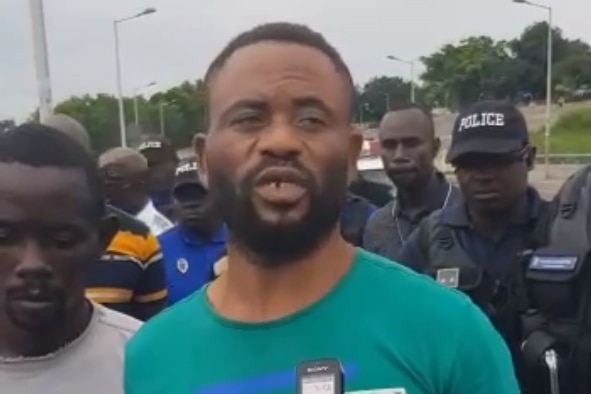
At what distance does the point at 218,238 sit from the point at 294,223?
3925mm

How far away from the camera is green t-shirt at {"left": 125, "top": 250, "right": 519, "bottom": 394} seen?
5.37ft

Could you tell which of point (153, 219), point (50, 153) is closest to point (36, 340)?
point (50, 153)

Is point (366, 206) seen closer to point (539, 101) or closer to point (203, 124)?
point (203, 124)

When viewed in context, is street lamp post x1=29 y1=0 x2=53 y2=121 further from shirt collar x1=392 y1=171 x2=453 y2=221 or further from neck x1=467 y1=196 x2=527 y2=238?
neck x1=467 y1=196 x2=527 y2=238

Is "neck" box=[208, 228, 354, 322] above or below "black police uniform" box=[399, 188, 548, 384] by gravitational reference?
above

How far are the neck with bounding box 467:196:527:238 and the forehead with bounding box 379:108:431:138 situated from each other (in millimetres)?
1630

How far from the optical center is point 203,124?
1907 mm

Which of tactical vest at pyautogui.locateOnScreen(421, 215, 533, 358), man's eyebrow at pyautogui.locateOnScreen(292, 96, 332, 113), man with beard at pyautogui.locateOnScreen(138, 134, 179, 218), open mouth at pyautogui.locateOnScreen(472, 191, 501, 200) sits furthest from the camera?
man with beard at pyautogui.locateOnScreen(138, 134, 179, 218)

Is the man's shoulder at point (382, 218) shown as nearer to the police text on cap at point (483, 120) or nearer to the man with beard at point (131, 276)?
the man with beard at point (131, 276)

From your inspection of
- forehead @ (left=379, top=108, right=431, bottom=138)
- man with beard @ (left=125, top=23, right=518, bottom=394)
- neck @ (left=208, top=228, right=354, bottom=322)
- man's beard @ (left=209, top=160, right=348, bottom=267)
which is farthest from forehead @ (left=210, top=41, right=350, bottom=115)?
forehead @ (left=379, top=108, right=431, bottom=138)

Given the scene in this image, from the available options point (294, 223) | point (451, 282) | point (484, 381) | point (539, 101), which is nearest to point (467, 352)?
point (484, 381)

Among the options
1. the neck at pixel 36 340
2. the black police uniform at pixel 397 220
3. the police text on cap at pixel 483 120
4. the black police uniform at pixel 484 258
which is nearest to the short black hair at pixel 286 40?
the neck at pixel 36 340

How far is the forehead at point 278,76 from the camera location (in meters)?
1.71

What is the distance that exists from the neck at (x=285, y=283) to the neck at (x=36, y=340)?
0.60 meters
